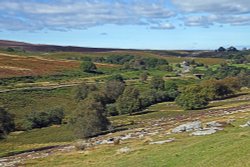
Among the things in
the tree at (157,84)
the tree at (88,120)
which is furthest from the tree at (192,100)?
the tree at (157,84)

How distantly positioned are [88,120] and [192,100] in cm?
4541

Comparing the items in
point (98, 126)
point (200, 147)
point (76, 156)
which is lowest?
point (98, 126)

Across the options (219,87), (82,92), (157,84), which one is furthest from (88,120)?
(157,84)

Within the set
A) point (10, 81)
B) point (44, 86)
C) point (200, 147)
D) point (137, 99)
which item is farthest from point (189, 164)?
point (10, 81)

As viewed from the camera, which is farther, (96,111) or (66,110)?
(66,110)

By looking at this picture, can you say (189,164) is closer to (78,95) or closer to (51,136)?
(51,136)

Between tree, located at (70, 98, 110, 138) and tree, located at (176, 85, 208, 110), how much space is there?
39912 millimetres

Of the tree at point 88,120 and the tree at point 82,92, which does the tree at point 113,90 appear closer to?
the tree at point 82,92

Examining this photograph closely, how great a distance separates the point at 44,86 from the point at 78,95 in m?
29.6

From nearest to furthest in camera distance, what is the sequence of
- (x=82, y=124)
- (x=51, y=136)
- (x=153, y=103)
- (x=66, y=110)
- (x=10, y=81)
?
1. (x=82, y=124)
2. (x=51, y=136)
3. (x=66, y=110)
4. (x=153, y=103)
5. (x=10, y=81)

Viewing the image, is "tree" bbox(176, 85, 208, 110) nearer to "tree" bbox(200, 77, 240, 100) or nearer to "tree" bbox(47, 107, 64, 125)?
"tree" bbox(200, 77, 240, 100)

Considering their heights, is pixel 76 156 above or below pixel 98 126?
above

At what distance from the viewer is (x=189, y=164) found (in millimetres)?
28828

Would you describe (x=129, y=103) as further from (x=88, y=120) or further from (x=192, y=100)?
(x=88, y=120)
